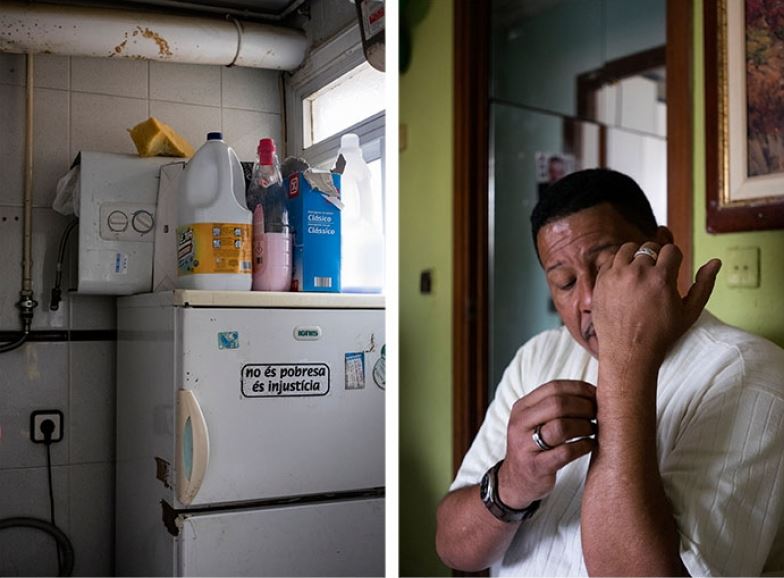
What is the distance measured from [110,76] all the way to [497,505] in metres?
0.66

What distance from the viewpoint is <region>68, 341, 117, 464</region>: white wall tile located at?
817mm

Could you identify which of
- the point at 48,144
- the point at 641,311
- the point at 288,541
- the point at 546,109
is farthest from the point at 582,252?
the point at 546,109

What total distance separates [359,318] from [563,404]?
279 millimetres

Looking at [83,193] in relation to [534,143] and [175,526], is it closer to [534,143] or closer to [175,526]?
[175,526]

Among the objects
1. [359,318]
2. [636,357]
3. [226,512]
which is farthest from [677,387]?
[226,512]

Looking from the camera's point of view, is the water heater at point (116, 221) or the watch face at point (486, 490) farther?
the watch face at point (486, 490)

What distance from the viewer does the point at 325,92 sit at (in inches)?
36.5

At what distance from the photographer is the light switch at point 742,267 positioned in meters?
0.94

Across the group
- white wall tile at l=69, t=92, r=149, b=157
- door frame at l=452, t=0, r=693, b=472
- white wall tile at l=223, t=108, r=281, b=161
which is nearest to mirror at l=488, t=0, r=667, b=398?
door frame at l=452, t=0, r=693, b=472

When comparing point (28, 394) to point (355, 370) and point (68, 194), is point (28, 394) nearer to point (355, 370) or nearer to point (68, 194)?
point (68, 194)

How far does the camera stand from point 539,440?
2.69 ft

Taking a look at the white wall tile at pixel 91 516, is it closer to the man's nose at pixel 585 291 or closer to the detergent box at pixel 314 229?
the detergent box at pixel 314 229

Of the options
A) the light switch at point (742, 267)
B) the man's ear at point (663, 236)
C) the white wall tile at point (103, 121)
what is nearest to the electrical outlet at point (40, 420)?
the white wall tile at point (103, 121)

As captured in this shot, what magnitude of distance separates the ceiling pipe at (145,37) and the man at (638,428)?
39 cm
